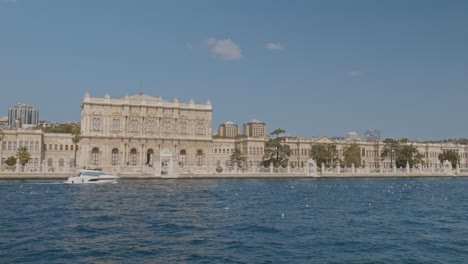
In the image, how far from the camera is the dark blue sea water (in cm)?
1387

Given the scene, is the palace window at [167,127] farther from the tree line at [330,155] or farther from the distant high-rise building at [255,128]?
the distant high-rise building at [255,128]

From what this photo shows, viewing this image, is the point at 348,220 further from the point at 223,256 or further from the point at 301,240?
the point at 223,256

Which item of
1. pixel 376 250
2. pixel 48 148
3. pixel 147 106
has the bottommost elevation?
pixel 376 250

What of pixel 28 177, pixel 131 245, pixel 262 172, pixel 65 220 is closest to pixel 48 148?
pixel 28 177

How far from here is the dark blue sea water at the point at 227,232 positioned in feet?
45.5

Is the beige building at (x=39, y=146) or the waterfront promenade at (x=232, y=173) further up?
the beige building at (x=39, y=146)

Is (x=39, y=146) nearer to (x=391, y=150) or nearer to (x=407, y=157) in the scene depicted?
(x=407, y=157)

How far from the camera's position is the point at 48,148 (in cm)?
8331

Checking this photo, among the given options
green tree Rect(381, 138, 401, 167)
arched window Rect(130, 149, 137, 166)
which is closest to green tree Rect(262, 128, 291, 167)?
arched window Rect(130, 149, 137, 166)

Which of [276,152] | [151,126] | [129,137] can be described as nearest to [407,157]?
[276,152]

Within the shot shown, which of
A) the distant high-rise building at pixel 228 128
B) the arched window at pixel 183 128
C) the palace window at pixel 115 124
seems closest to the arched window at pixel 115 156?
the palace window at pixel 115 124

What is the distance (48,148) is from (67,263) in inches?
2990

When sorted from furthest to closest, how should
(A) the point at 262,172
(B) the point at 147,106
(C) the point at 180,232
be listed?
(B) the point at 147,106
(A) the point at 262,172
(C) the point at 180,232

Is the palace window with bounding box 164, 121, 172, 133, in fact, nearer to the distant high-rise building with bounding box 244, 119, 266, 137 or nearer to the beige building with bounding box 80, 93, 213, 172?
the beige building with bounding box 80, 93, 213, 172
